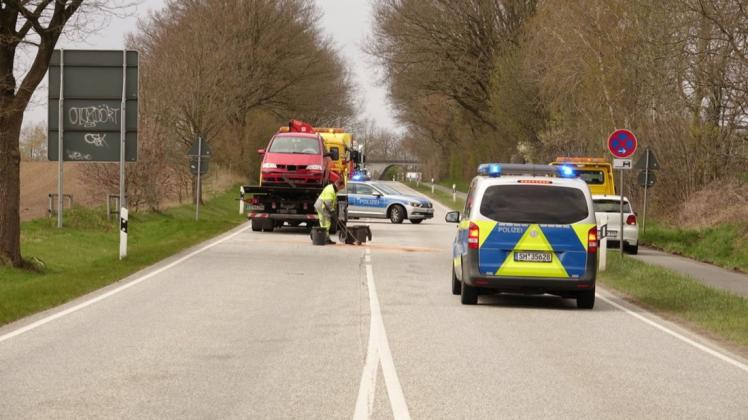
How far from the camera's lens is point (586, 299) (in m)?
15.6

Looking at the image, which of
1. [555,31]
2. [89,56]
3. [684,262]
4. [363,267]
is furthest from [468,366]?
[555,31]

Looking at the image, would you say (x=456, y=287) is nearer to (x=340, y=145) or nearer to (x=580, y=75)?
(x=340, y=145)

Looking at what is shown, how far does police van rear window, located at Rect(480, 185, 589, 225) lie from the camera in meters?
15.3

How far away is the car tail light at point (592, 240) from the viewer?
15.2 m

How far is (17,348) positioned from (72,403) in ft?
9.85

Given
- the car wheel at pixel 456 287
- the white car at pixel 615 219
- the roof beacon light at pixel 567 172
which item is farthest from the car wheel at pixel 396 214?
the car wheel at pixel 456 287

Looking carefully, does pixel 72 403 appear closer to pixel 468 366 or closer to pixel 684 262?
pixel 468 366

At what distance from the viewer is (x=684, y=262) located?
26812mm

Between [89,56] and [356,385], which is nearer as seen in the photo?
[356,385]

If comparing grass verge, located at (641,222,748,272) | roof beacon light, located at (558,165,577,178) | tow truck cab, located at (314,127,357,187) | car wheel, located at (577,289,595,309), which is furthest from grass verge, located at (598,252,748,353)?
tow truck cab, located at (314,127,357,187)

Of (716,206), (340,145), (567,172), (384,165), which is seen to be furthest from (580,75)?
(384,165)

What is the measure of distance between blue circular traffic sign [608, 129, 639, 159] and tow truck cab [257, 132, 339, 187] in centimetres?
975

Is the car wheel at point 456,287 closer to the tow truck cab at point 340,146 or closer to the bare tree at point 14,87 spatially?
the bare tree at point 14,87

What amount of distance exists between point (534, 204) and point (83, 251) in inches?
529
